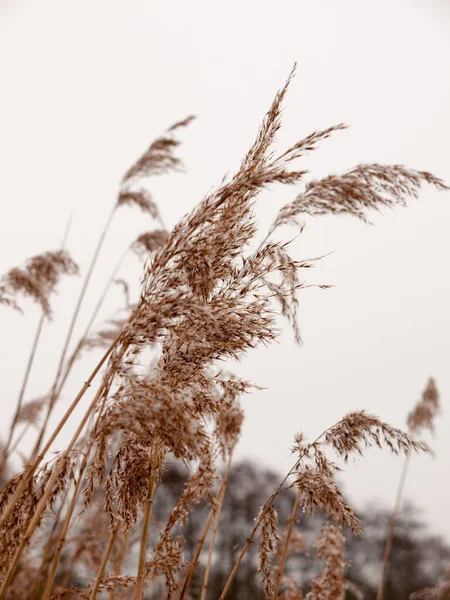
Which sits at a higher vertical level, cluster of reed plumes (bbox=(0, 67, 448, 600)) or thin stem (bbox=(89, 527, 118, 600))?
cluster of reed plumes (bbox=(0, 67, 448, 600))

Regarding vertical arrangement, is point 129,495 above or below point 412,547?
below

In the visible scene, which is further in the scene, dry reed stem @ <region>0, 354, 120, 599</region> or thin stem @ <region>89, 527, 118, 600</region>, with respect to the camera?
thin stem @ <region>89, 527, 118, 600</region>

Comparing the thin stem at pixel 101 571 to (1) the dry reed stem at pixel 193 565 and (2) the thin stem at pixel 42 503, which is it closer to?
(2) the thin stem at pixel 42 503

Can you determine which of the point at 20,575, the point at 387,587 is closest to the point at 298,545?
the point at 20,575

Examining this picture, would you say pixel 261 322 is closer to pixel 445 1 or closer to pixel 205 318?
pixel 205 318

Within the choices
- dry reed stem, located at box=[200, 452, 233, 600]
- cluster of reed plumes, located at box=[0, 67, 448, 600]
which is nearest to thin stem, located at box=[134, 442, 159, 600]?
cluster of reed plumes, located at box=[0, 67, 448, 600]

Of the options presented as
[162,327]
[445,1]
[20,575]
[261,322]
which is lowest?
[20,575]

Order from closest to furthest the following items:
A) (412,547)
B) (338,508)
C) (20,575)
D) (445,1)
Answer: (338,508) < (20,575) < (412,547) < (445,1)

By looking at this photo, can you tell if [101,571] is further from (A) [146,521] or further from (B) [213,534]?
(B) [213,534]

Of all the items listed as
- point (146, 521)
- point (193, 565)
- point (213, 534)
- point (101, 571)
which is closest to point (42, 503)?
point (146, 521)

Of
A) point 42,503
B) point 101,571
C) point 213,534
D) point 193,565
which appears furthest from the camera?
point 213,534

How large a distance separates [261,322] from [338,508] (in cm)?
93

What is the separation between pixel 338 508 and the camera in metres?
2.28

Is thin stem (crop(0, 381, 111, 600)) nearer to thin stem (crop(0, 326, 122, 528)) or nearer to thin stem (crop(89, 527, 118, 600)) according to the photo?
thin stem (crop(0, 326, 122, 528))
